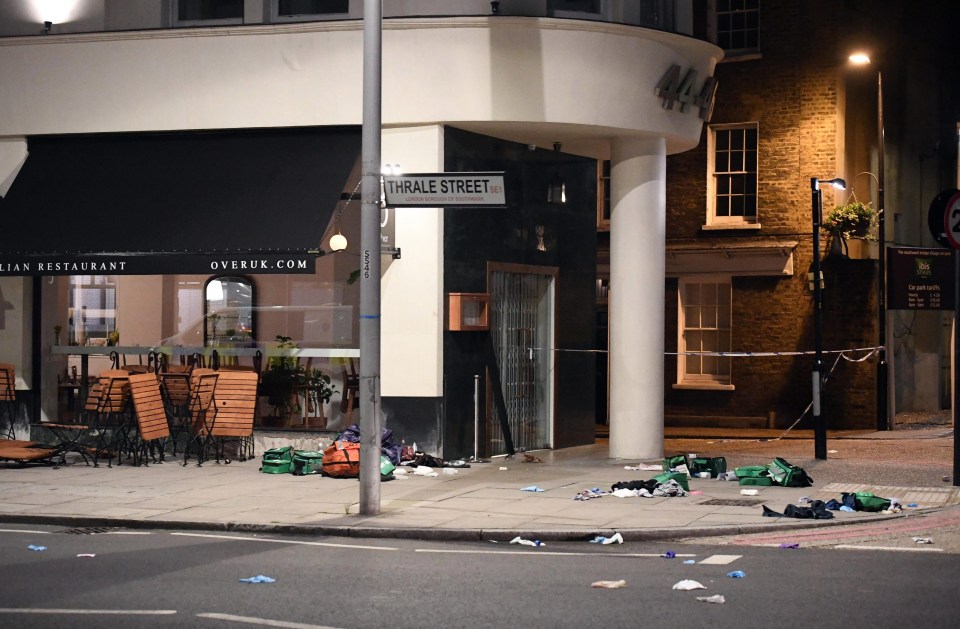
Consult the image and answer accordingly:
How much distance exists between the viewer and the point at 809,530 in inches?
483

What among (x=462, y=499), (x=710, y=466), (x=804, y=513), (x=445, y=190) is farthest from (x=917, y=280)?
(x=445, y=190)

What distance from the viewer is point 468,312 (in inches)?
702

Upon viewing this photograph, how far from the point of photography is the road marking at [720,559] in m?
10.3

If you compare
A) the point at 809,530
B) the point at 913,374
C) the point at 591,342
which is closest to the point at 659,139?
the point at 591,342

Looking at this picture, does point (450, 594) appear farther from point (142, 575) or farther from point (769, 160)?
point (769, 160)

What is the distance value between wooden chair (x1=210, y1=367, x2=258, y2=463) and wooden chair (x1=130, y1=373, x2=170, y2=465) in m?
0.73

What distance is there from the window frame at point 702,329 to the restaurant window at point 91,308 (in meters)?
12.3

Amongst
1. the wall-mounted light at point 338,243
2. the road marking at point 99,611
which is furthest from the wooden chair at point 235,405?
the road marking at point 99,611

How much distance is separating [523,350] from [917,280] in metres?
9.50

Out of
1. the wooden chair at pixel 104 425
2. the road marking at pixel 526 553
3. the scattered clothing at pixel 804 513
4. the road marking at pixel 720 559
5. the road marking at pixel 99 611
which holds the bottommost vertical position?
the road marking at pixel 526 553

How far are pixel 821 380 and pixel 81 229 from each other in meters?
10.5

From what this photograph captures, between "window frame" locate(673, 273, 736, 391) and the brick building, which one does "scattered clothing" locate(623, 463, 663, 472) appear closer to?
the brick building

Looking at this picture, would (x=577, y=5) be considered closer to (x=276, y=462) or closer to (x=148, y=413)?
(x=276, y=462)

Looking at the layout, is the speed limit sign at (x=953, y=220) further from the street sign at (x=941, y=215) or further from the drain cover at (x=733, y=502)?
the drain cover at (x=733, y=502)
